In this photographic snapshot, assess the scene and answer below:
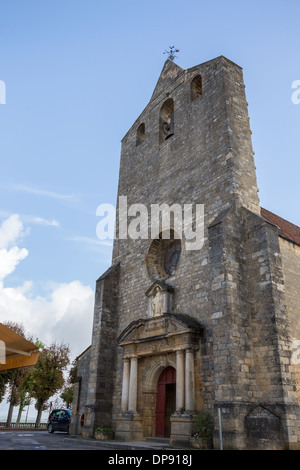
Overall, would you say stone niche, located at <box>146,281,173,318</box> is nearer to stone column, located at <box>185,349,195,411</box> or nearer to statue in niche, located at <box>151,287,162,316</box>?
statue in niche, located at <box>151,287,162,316</box>

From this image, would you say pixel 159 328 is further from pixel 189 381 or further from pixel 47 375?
pixel 47 375

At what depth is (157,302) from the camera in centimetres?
1273

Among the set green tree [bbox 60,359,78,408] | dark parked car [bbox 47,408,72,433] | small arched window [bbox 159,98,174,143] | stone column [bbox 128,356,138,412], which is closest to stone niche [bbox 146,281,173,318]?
stone column [bbox 128,356,138,412]

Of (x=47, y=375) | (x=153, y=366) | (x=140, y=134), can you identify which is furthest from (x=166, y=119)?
(x=47, y=375)

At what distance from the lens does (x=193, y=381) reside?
34.0 ft

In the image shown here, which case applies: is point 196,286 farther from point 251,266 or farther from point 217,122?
Result: point 217,122

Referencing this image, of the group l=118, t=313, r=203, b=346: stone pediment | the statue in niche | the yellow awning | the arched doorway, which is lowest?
the arched doorway

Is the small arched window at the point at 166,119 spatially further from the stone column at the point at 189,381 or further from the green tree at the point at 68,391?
the green tree at the point at 68,391

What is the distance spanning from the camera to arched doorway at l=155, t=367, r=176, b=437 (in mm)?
11898

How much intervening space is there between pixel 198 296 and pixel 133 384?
3776 mm

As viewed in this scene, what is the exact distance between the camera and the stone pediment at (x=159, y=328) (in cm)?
1069

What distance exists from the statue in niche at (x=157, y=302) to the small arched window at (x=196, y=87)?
7.85 meters

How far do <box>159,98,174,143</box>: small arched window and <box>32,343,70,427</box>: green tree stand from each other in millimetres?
21356

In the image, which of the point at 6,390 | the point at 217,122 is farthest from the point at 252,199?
the point at 6,390
